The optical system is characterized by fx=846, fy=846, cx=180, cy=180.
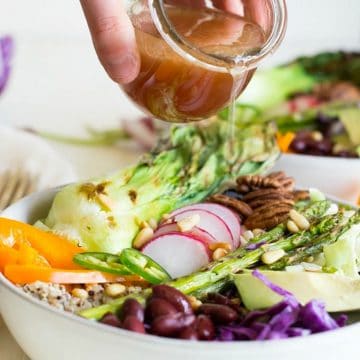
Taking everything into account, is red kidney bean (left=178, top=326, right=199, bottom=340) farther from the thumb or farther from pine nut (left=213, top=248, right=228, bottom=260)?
the thumb

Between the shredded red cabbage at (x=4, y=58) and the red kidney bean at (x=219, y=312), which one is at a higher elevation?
the shredded red cabbage at (x=4, y=58)

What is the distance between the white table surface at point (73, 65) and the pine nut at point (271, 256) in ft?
3.53

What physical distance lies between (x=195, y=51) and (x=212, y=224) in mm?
351

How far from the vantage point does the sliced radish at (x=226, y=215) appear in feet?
5.49

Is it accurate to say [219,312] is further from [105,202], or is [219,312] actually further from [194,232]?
[105,202]

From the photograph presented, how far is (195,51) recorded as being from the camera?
5.04ft

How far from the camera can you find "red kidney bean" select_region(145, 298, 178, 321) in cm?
125

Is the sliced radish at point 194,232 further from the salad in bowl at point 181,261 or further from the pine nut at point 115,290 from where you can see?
the pine nut at point 115,290

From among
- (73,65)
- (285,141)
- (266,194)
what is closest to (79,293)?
(266,194)

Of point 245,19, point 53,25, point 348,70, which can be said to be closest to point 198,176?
point 245,19

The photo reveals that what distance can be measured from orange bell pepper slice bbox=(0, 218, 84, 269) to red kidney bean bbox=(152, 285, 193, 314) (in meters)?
0.26

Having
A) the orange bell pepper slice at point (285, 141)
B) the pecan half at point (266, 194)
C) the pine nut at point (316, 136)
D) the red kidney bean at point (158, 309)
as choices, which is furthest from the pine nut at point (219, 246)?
the pine nut at point (316, 136)

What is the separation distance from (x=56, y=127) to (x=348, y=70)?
107 centimetres

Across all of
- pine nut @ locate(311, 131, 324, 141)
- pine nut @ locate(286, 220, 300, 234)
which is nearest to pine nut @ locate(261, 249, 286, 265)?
pine nut @ locate(286, 220, 300, 234)
